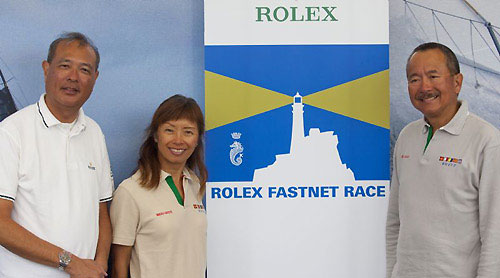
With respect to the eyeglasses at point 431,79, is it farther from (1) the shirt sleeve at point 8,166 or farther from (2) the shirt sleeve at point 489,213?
(1) the shirt sleeve at point 8,166

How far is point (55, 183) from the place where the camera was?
1891mm

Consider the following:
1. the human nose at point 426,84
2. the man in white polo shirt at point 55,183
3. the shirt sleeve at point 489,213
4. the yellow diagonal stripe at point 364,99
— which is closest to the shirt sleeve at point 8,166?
the man in white polo shirt at point 55,183

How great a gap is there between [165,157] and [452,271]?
114 cm

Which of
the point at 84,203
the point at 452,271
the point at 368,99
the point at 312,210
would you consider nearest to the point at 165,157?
the point at 84,203

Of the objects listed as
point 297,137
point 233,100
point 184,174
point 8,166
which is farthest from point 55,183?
point 297,137

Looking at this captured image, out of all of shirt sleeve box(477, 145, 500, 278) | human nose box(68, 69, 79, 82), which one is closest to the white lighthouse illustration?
shirt sleeve box(477, 145, 500, 278)

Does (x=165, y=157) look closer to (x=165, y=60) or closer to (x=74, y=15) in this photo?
(x=165, y=60)

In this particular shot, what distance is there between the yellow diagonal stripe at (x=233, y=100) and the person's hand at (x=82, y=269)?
84 cm

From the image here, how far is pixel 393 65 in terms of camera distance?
8.44 ft

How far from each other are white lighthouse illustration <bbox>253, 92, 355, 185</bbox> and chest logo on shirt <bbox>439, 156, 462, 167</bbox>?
0.58 metres

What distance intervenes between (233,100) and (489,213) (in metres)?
1.17

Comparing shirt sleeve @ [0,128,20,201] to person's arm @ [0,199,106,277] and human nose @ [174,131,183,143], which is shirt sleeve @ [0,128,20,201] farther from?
human nose @ [174,131,183,143]

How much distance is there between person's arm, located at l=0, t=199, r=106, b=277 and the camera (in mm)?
1776

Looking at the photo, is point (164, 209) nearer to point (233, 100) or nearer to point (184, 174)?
point (184, 174)
